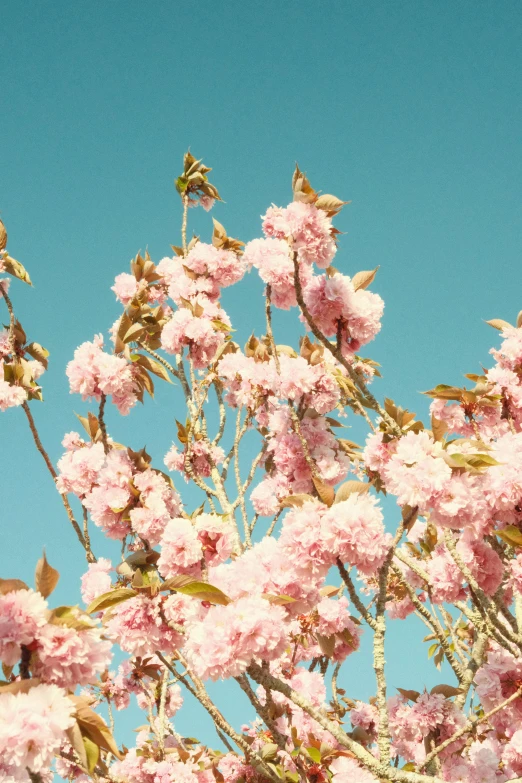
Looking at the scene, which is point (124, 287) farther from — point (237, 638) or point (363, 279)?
point (237, 638)

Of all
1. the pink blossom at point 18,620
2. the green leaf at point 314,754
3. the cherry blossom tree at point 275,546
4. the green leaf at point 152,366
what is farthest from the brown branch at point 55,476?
the pink blossom at point 18,620

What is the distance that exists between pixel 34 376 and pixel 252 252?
7.12 feet

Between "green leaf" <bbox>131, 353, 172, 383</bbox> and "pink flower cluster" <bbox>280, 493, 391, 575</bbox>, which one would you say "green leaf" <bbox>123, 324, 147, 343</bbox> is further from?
"pink flower cluster" <bbox>280, 493, 391, 575</bbox>

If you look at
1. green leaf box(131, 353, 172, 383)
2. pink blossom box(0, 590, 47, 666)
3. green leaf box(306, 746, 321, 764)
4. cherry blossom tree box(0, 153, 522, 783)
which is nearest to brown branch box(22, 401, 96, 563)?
cherry blossom tree box(0, 153, 522, 783)

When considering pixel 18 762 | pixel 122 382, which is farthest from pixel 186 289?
pixel 18 762

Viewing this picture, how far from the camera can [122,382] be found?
4.37 meters

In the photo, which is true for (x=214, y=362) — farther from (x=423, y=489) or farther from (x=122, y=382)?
(x=423, y=489)

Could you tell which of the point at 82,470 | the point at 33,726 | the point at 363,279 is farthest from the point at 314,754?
the point at 363,279

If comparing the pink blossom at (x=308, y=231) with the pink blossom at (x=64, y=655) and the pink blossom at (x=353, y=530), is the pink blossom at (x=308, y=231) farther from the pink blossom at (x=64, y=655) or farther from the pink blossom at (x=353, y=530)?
the pink blossom at (x=64, y=655)

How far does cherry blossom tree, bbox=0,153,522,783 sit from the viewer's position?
101 inches

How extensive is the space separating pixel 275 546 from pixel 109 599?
0.78 m

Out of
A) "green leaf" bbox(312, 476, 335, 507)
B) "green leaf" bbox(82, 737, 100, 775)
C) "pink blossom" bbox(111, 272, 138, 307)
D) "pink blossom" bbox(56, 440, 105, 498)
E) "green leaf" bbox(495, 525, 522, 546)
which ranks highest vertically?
"pink blossom" bbox(111, 272, 138, 307)

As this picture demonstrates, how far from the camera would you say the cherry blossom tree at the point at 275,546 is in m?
2.57

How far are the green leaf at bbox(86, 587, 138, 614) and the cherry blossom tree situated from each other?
12 mm
